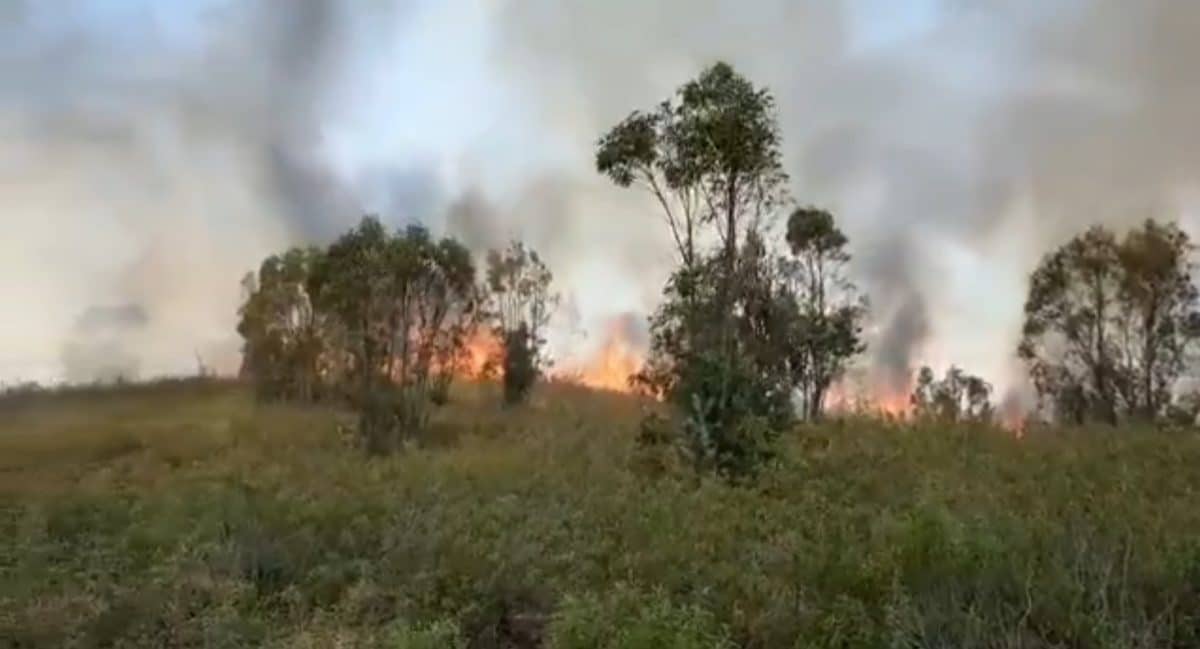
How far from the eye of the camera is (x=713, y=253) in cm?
1880

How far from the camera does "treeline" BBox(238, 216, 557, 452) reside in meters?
27.2

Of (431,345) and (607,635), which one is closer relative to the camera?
(607,635)

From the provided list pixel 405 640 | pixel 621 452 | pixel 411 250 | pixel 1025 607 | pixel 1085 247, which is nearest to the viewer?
pixel 1025 607

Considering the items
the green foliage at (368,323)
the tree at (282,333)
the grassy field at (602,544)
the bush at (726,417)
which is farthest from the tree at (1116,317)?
the tree at (282,333)

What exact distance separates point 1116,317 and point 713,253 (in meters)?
11.0

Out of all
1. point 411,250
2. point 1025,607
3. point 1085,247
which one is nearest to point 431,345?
point 411,250

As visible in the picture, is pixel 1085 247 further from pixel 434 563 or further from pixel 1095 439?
pixel 434 563

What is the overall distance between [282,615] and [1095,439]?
11.8 metres

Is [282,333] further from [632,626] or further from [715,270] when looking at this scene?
[632,626]

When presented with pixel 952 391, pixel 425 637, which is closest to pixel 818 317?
pixel 952 391

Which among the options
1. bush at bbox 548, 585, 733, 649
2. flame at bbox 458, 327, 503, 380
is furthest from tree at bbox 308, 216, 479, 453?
bush at bbox 548, 585, 733, 649

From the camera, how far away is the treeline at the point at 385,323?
27.2 metres

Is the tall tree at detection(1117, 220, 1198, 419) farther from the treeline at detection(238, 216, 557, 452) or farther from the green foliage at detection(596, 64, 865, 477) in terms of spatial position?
the treeline at detection(238, 216, 557, 452)

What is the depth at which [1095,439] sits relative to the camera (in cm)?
1683
